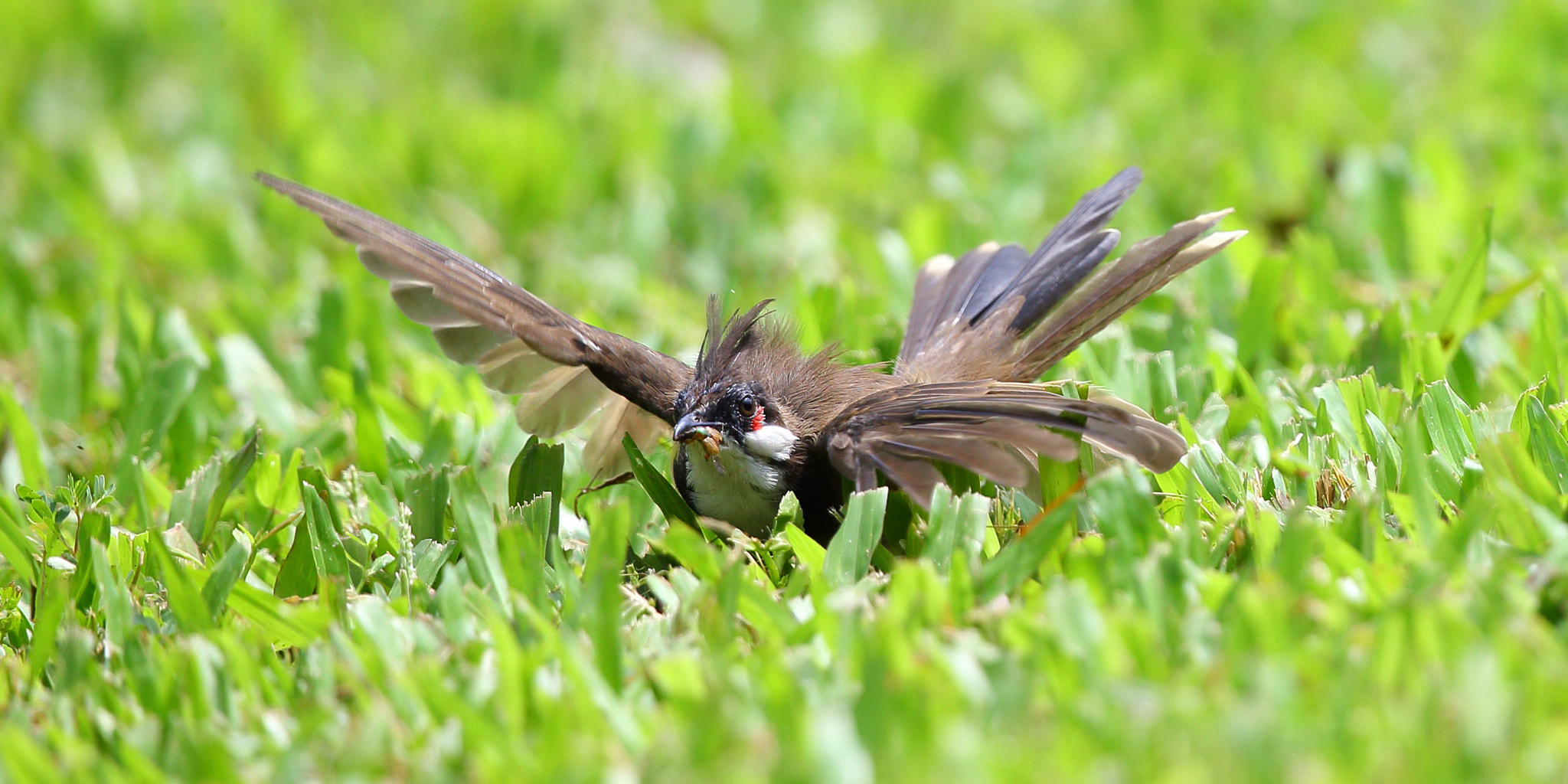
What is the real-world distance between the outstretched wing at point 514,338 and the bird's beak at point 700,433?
0.20 m

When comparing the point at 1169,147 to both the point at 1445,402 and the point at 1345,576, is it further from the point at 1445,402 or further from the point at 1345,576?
the point at 1345,576

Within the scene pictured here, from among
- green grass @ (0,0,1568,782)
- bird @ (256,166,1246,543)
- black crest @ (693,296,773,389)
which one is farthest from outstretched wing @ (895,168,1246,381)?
black crest @ (693,296,773,389)

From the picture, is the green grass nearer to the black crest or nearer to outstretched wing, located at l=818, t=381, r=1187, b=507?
outstretched wing, located at l=818, t=381, r=1187, b=507

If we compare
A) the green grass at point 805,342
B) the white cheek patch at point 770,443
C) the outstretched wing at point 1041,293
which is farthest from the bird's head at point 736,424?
the outstretched wing at point 1041,293

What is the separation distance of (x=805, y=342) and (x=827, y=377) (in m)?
0.91

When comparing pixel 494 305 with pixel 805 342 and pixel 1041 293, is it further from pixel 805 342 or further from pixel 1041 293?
pixel 1041 293

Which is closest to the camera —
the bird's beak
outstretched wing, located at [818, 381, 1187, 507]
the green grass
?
the green grass

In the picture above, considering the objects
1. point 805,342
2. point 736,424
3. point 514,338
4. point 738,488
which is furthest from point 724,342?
point 805,342

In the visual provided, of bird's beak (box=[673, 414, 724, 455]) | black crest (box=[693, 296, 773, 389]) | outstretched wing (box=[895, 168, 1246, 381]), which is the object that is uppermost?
outstretched wing (box=[895, 168, 1246, 381])

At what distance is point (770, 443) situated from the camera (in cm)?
310

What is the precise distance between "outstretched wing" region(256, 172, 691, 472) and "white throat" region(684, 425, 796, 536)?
19 cm

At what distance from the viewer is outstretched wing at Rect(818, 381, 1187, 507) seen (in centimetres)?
262

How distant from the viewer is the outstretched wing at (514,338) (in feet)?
10.7

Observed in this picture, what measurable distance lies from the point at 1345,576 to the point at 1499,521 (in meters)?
0.33
